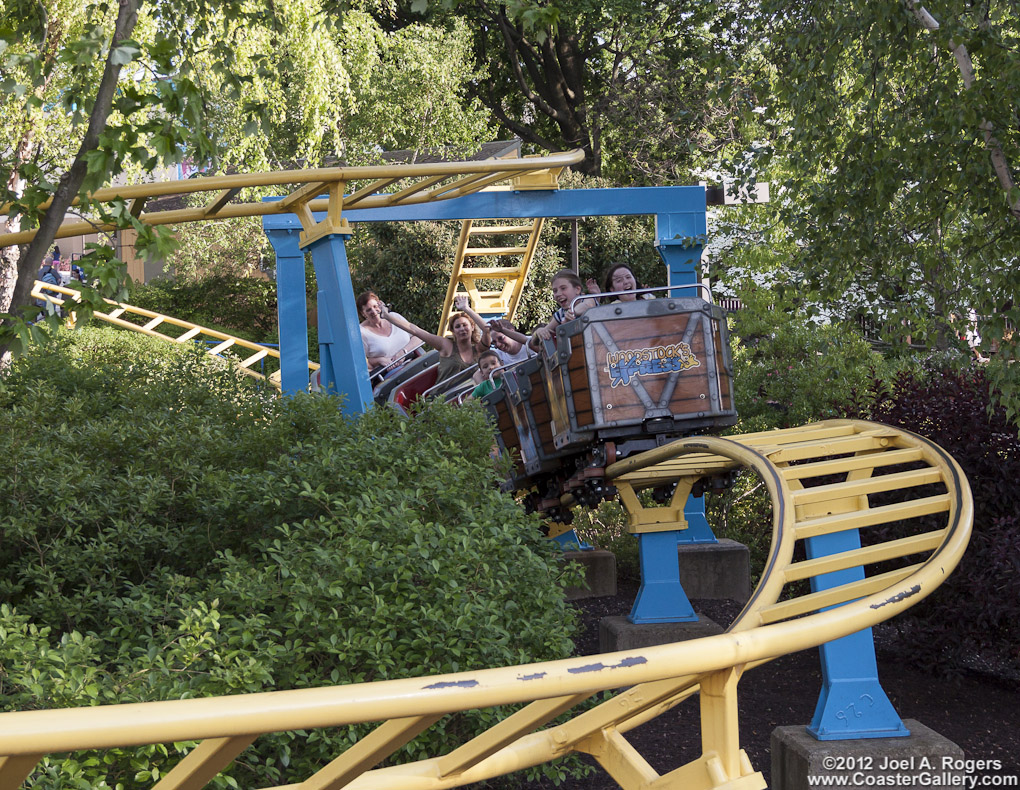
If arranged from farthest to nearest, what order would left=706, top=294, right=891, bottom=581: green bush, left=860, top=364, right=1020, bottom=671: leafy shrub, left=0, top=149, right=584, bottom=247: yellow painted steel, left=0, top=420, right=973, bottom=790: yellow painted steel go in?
left=706, top=294, right=891, bottom=581: green bush
left=0, top=149, right=584, bottom=247: yellow painted steel
left=860, top=364, right=1020, bottom=671: leafy shrub
left=0, top=420, right=973, bottom=790: yellow painted steel

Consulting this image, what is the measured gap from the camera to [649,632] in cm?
598

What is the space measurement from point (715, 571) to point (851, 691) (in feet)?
12.7

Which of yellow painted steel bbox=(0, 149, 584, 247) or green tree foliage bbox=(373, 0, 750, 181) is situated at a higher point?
green tree foliage bbox=(373, 0, 750, 181)

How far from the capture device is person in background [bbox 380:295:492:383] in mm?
8008

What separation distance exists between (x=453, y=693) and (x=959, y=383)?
5.00 meters

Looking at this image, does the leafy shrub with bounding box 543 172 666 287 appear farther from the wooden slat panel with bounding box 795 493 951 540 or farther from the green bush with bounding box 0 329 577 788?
the wooden slat panel with bounding box 795 493 951 540

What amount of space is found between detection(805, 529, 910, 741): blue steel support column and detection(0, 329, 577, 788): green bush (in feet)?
3.37

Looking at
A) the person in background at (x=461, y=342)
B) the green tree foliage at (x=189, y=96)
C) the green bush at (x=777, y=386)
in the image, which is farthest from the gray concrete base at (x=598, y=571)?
the green tree foliage at (x=189, y=96)

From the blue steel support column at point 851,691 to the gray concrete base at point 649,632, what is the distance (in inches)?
82.2

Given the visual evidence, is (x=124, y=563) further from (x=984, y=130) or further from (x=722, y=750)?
(x=984, y=130)

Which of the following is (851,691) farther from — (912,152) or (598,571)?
(598,571)

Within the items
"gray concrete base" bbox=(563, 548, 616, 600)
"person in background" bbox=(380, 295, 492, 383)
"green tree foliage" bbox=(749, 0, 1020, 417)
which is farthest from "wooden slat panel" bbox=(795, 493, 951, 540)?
"person in background" bbox=(380, 295, 492, 383)

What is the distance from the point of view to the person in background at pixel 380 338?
31.7ft

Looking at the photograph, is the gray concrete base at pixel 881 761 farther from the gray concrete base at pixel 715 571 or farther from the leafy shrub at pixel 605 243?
the leafy shrub at pixel 605 243
